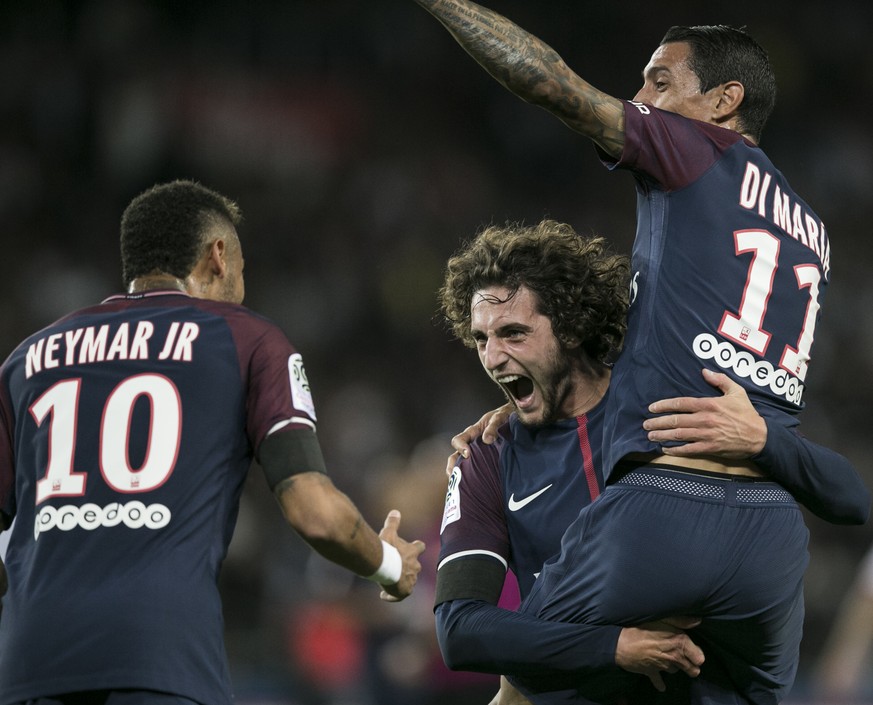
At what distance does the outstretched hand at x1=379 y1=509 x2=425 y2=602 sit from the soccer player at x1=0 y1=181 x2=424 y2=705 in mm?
234

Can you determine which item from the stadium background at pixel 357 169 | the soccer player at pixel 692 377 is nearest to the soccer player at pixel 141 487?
the soccer player at pixel 692 377

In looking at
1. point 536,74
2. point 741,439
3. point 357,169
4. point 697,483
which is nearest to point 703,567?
point 697,483

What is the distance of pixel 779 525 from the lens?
3.66 m

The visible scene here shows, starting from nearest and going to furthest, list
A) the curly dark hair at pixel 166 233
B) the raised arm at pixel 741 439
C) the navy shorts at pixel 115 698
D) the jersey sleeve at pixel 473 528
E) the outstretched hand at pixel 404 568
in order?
the navy shorts at pixel 115 698
the raised arm at pixel 741 439
the curly dark hair at pixel 166 233
the outstretched hand at pixel 404 568
the jersey sleeve at pixel 473 528

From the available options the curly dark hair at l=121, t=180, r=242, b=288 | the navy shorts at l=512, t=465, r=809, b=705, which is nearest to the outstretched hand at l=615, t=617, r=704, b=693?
the navy shorts at l=512, t=465, r=809, b=705

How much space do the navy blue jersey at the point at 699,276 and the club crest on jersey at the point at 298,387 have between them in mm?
893

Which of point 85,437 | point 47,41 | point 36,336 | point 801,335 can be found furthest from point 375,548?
point 47,41

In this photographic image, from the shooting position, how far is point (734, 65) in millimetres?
4062

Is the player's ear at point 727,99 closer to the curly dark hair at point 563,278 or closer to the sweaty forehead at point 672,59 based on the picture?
the sweaty forehead at point 672,59

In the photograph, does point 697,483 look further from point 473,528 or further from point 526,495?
point 473,528

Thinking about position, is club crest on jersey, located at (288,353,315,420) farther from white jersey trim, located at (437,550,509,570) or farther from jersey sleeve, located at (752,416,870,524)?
jersey sleeve, located at (752,416,870,524)

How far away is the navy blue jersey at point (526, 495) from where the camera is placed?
4188 mm

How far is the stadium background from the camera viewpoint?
11680 mm

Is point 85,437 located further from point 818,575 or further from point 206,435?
point 818,575
